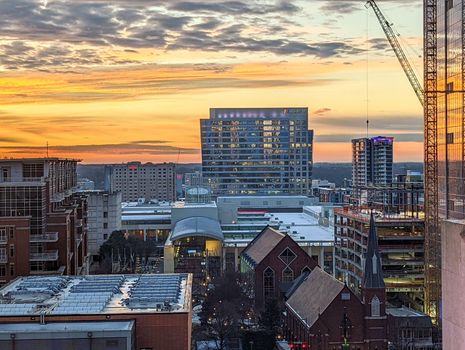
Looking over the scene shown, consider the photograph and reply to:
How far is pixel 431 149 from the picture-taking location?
67.4 meters

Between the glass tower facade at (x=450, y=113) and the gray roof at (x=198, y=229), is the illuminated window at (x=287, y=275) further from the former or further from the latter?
the gray roof at (x=198, y=229)

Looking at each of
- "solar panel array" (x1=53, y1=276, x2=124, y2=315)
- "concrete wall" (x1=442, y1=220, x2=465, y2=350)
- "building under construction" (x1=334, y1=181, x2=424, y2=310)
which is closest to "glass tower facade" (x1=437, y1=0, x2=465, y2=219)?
"building under construction" (x1=334, y1=181, x2=424, y2=310)

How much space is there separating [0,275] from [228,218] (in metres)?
69.4

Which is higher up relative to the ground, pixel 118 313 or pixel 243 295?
pixel 118 313

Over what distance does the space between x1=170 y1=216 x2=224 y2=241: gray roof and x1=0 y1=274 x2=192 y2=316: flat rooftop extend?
4762 centimetres

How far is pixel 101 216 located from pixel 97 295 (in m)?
65.4

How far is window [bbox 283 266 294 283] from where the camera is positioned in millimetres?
64188

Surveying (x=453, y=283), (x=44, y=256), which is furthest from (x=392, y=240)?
(x=453, y=283)

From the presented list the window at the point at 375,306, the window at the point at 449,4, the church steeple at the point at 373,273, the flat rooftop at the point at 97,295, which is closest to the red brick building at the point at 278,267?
the church steeple at the point at 373,273

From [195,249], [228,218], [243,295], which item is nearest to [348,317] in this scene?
[243,295]

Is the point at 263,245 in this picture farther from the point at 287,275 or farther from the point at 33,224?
the point at 33,224

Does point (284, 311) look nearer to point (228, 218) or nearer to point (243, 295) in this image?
point (243, 295)

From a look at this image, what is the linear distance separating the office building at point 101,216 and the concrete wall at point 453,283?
263ft

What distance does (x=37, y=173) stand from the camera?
174ft
